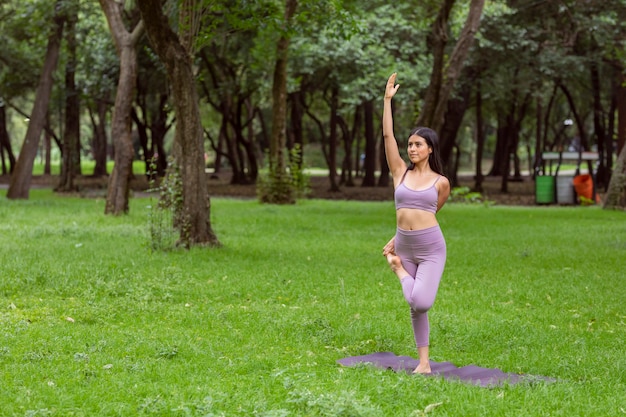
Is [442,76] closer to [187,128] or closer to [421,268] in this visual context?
[187,128]

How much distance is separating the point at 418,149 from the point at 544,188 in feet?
80.6

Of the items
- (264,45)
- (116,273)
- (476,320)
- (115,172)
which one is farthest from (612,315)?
(264,45)

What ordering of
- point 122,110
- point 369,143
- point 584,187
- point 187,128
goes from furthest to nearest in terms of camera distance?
point 369,143, point 584,187, point 122,110, point 187,128

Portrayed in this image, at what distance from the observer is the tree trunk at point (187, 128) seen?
47.6 ft

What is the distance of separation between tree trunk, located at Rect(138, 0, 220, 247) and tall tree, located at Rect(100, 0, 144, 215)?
6839 millimetres

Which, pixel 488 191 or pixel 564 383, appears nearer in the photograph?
pixel 564 383

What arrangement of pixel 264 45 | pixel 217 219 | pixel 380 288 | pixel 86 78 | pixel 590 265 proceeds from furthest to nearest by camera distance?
pixel 86 78 < pixel 264 45 < pixel 217 219 < pixel 590 265 < pixel 380 288

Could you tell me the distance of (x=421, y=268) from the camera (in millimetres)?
6977

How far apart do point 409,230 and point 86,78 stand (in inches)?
1150

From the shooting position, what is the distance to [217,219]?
2117 cm

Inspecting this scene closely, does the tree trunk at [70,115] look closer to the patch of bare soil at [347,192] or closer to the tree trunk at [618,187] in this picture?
the patch of bare soil at [347,192]

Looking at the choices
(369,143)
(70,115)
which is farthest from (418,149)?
(369,143)

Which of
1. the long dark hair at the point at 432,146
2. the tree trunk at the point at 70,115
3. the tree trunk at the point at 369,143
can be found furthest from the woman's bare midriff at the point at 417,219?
the tree trunk at the point at 369,143

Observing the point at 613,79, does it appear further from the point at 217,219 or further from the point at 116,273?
the point at 116,273
